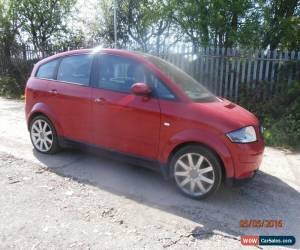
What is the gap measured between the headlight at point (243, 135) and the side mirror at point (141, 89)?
1175 mm

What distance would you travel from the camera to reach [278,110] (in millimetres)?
7848

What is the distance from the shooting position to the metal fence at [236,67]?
26.6 ft

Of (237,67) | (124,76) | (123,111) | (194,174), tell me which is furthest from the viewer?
(237,67)

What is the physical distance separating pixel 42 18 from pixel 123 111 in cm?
1265

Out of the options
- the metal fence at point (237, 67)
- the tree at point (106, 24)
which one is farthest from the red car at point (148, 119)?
the tree at point (106, 24)

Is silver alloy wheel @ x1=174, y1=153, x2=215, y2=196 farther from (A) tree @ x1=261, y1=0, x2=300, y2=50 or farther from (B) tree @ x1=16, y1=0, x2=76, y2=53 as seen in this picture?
(B) tree @ x1=16, y1=0, x2=76, y2=53

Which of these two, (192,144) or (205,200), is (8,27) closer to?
(192,144)

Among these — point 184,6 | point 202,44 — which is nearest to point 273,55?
point 202,44

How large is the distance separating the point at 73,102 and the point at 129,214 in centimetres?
210

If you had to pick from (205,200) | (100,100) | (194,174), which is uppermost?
(100,100)

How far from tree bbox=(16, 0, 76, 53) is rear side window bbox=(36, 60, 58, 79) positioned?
9.76 meters

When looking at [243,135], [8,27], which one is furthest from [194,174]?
[8,27]

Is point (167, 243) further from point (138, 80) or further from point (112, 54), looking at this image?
point (112, 54)

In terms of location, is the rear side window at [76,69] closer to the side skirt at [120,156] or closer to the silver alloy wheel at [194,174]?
the side skirt at [120,156]
